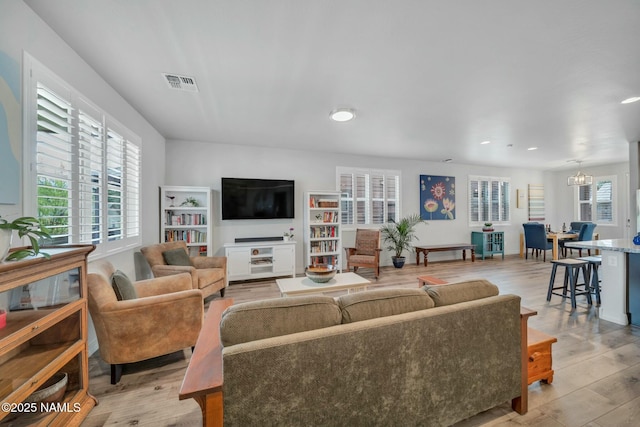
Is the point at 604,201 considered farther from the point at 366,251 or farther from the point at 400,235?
the point at 366,251

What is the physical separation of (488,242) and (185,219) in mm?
6919

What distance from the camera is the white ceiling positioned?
1648 millimetres

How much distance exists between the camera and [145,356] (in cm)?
195

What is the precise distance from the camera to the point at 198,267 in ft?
12.0

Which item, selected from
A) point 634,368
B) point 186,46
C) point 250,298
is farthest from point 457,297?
point 250,298


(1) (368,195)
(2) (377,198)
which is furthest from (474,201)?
(1) (368,195)

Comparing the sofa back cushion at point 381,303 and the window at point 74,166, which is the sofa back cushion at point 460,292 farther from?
the window at point 74,166

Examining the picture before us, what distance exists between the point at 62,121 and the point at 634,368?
15.6 feet

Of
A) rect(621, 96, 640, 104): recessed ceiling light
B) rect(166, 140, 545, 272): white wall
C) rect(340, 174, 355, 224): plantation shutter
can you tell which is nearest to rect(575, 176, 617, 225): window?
rect(166, 140, 545, 272): white wall

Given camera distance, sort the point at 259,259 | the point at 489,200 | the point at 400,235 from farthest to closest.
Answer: the point at 489,200
the point at 400,235
the point at 259,259

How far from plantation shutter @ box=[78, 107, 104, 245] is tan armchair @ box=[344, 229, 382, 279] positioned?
3.76 metres

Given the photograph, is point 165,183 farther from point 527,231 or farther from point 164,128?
point 527,231

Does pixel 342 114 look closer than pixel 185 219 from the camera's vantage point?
Yes

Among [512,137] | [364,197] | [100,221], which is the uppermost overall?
[512,137]
